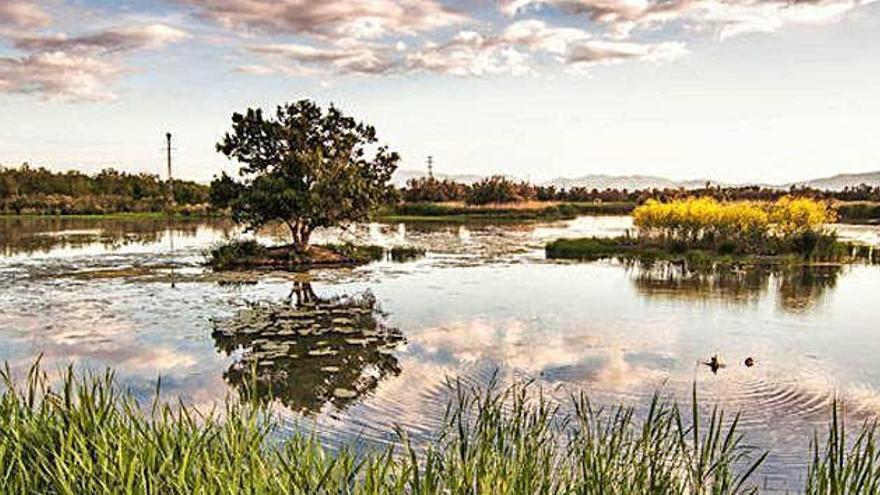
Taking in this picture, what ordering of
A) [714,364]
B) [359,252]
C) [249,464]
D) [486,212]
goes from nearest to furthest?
[249,464], [714,364], [359,252], [486,212]

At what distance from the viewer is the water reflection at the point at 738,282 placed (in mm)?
14859

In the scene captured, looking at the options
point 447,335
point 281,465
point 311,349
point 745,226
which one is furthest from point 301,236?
point 281,465

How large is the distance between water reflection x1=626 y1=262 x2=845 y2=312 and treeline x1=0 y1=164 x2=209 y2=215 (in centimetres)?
3762

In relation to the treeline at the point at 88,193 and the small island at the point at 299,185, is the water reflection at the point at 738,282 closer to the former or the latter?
the small island at the point at 299,185

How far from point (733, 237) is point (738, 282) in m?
6.53

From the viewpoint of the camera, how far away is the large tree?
2053 centimetres

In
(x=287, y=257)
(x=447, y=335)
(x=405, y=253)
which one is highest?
(x=287, y=257)

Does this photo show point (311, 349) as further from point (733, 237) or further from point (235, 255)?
point (733, 237)

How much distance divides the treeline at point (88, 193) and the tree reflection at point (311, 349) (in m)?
39.1

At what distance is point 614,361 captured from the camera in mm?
9594

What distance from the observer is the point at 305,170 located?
68.0 ft

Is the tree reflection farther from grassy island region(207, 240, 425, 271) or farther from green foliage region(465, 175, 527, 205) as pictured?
A: green foliage region(465, 175, 527, 205)

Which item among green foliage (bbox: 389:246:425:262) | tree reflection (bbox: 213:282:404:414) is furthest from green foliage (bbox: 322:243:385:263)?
tree reflection (bbox: 213:282:404:414)

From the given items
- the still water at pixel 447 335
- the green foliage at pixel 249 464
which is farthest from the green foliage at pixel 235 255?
the green foliage at pixel 249 464
